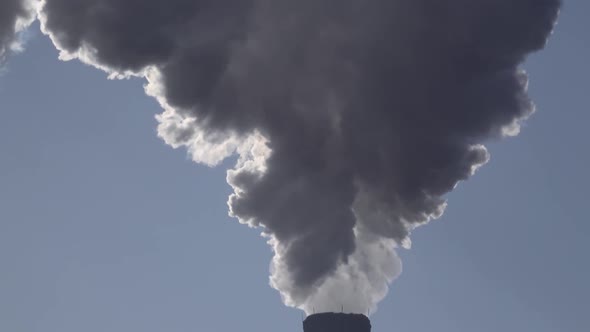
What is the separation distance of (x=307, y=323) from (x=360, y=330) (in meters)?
7.29

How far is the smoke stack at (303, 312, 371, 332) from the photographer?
526 feet

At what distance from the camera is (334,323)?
160750 mm

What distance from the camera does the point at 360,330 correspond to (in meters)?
162

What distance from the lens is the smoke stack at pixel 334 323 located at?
160m

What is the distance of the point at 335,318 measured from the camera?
16088 cm

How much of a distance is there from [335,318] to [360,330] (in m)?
4.19

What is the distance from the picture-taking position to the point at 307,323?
163 meters

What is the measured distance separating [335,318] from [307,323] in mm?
4420
